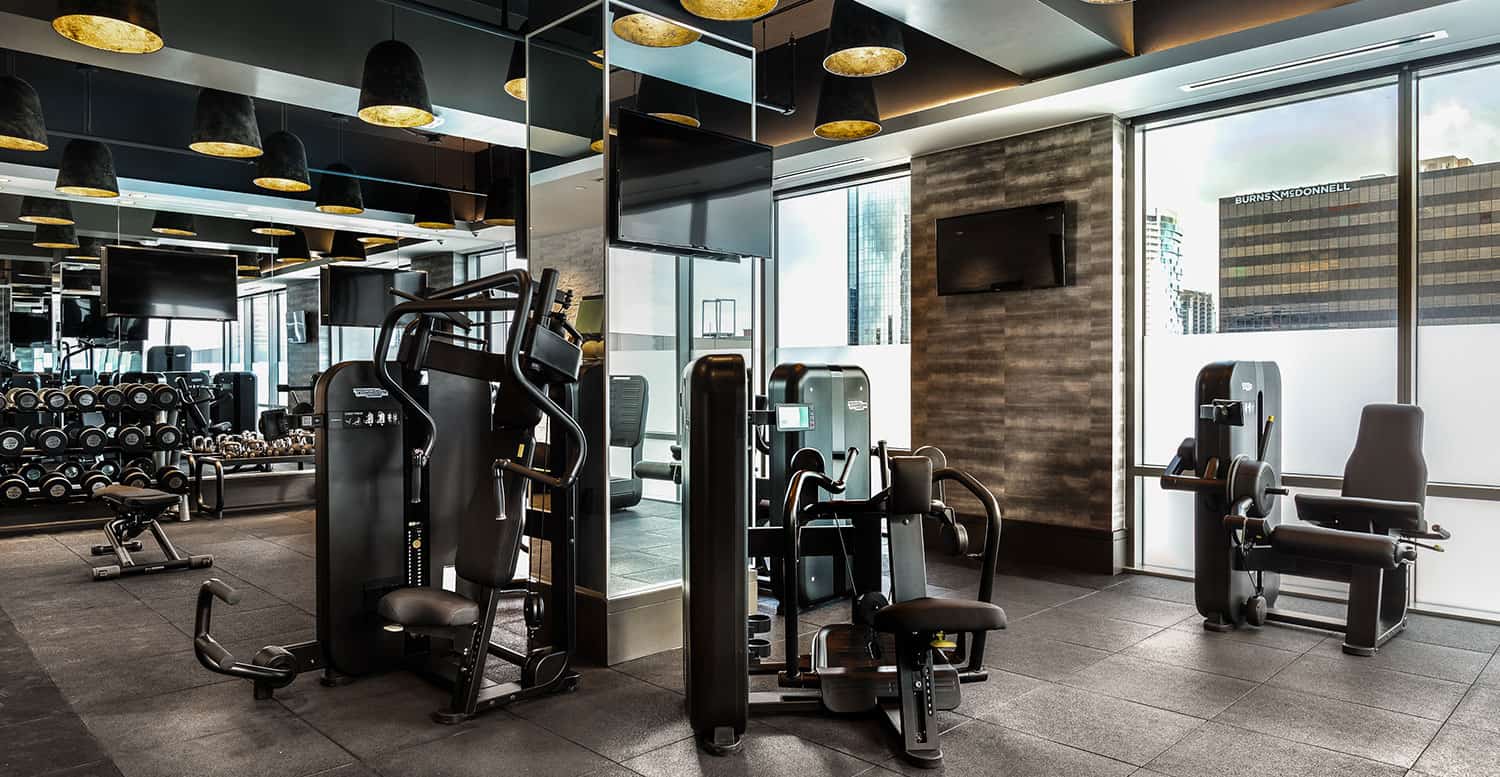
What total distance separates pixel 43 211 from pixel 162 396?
2.26m

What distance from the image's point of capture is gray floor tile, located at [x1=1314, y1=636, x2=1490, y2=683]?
4.25m

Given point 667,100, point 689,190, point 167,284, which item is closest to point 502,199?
point 167,284

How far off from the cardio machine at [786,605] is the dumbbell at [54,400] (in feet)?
27.4

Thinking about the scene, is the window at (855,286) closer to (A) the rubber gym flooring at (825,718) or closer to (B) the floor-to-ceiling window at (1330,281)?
(B) the floor-to-ceiling window at (1330,281)

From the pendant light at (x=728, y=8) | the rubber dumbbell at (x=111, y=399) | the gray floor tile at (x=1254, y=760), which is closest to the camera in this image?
the gray floor tile at (x=1254, y=760)

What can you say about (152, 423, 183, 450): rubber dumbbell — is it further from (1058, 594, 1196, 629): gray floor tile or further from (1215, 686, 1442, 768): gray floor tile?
(1215, 686, 1442, 768): gray floor tile

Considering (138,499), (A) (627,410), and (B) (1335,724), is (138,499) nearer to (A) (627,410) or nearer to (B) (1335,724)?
(A) (627,410)

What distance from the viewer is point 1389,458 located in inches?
195

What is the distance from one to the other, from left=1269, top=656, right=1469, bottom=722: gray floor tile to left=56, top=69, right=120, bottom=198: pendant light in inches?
333

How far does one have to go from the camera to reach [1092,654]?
455 cm

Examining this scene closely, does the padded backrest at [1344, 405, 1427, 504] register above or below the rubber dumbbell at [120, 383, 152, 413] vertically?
below

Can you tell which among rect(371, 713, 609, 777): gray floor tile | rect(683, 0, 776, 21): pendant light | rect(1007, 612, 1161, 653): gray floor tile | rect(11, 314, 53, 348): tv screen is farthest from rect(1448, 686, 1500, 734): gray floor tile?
rect(11, 314, 53, 348): tv screen

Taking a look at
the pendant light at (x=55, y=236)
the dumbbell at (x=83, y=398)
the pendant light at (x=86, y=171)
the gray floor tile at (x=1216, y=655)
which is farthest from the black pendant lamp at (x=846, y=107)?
the pendant light at (x=55, y=236)

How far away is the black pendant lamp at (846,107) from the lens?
6023 mm
